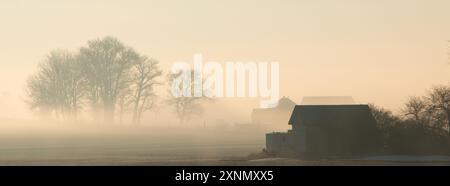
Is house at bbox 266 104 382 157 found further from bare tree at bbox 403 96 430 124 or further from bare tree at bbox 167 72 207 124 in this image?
bare tree at bbox 167 72 207 124

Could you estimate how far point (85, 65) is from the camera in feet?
306

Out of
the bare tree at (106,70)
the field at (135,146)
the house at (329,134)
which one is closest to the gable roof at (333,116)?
the house at (329,134)

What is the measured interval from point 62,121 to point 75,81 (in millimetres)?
8659

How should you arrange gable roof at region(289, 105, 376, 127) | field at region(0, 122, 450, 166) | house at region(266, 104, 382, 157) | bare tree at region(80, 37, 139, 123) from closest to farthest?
field at region(0, 122, 450, 166) → house at region(266, 104, 382, 157) → gable roof at region(289, 105, 376, 127) → bare tree at region(80, 37, 139, 123)

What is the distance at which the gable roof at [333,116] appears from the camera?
62.4 m

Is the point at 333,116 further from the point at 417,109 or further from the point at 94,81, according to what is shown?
the point at 94,81

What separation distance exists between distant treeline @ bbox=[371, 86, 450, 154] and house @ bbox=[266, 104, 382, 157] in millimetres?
1285

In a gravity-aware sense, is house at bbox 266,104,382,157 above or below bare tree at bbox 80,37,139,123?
below

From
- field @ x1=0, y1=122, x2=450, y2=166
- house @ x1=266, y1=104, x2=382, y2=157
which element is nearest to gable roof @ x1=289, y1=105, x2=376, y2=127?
house @ x1=266, y1=104, x2=382, y2=157

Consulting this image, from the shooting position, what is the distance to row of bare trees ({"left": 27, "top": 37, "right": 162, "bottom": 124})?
304 ft

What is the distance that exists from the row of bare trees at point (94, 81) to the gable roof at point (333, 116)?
36.5m
